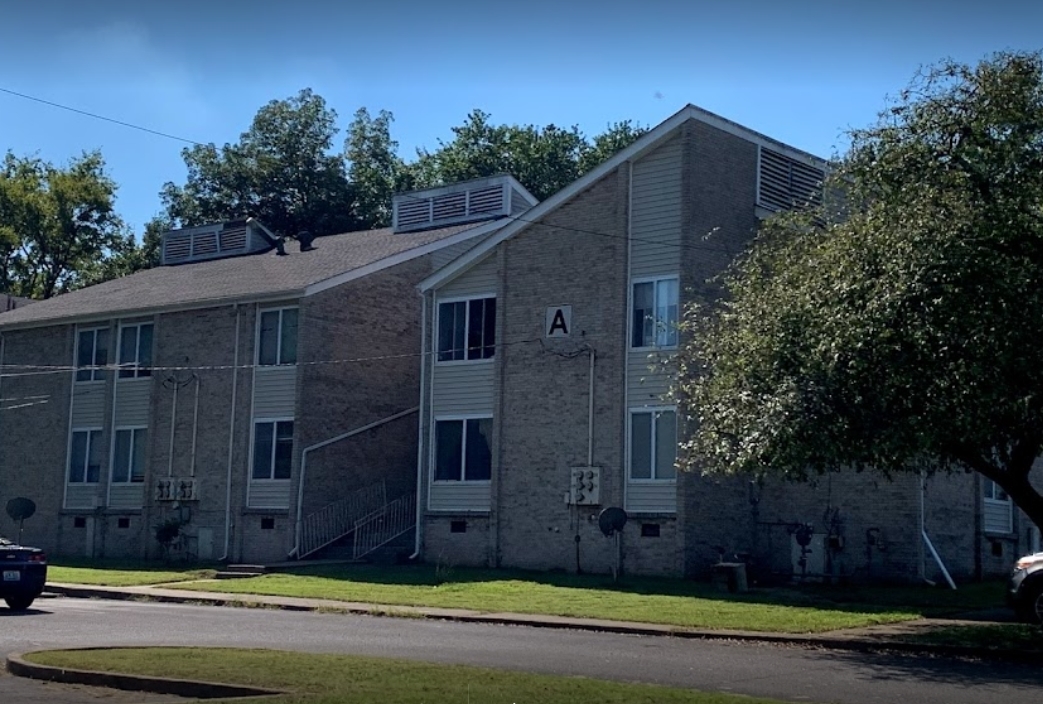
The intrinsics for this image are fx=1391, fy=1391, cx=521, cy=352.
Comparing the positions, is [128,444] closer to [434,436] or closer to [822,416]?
[434,436]

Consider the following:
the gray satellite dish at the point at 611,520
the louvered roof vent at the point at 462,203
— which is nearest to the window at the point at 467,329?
the gray satellite dish at the point at 611,520

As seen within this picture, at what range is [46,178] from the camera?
7144cm

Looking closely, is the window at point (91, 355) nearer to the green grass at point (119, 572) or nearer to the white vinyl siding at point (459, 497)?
the green grass at point (119, 572)

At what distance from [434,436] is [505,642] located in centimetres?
1617

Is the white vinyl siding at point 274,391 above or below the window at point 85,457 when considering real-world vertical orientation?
above

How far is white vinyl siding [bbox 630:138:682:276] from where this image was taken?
101 feet

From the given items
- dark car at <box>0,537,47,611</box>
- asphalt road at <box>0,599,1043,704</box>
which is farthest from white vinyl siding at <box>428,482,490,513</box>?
dark car at <box>0,537,47,611</box>

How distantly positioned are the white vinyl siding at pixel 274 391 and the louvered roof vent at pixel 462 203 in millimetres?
8291

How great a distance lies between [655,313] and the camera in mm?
31031

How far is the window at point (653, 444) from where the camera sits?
30.3 metres

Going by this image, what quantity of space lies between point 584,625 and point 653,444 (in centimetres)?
888

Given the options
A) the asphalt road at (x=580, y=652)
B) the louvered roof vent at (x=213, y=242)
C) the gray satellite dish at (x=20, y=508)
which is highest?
the louvered roof vent at (x=213, y=242)

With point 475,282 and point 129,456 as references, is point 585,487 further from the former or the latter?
point 129,456

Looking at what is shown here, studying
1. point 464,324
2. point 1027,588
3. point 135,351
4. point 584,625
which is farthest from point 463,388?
point 1027,588
